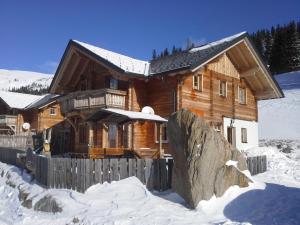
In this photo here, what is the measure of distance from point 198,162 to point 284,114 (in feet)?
142

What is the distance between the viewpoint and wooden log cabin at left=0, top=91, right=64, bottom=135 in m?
43.3

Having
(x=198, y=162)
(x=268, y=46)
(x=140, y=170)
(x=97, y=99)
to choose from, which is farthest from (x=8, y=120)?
(x=268, y=46)

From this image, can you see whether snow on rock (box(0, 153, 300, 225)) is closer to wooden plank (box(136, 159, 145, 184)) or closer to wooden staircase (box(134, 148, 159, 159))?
wooden plank (box(136, 159, 145, 184))

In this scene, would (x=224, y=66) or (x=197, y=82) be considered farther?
(x=224, y=66)

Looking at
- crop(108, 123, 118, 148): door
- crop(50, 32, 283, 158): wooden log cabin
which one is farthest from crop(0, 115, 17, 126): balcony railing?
crop(108, 123, 118, 148): door

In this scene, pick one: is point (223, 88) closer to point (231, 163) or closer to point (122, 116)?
point (122, 116)

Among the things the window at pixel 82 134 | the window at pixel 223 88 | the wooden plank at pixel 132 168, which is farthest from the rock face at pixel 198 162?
the window at pixel 82 134

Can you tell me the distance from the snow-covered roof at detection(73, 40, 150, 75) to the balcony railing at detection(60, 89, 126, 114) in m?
1.68

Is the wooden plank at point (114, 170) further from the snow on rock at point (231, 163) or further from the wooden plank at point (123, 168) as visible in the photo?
the snow on rock at point (231, 163)

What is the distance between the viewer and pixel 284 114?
5188 centimetres

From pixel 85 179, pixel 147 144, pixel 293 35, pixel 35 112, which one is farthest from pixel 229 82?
pixel 293 35

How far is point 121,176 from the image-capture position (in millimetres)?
14156

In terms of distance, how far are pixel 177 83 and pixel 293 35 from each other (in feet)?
182

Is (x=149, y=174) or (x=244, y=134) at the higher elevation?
(x=244, y=134)
